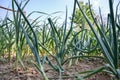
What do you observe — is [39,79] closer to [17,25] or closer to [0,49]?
[17,25]

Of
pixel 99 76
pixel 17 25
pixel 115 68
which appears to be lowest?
pixel 99 76

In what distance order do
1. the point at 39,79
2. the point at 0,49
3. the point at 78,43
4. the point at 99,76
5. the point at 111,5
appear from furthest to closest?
the point at 0,49 < the point at 78,43 < the point at 99,76 < the point at 39,79 < the point at 111,5

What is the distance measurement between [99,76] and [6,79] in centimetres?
38

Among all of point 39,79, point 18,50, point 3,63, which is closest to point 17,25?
point 18,50

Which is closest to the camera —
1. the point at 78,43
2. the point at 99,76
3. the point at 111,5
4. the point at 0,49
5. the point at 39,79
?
the point at 111,5

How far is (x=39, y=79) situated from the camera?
A: 2.97ft

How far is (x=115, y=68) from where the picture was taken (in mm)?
590

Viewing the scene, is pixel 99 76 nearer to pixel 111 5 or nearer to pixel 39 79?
pixel 39 79

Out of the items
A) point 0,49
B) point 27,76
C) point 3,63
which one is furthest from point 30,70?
point 0,49

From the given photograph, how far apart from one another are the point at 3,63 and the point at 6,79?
1.25 feet

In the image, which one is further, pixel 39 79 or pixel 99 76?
pixel 99 76

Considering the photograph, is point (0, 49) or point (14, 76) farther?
point (0, 49)

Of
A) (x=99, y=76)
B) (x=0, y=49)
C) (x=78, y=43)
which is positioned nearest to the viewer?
(x=99, y=76)

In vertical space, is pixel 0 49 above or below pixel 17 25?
below
